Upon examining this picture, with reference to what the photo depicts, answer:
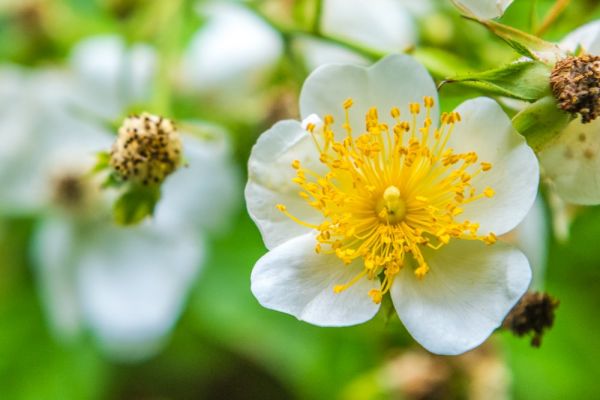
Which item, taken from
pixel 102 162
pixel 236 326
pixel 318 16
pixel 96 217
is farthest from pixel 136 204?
pixel 96 217

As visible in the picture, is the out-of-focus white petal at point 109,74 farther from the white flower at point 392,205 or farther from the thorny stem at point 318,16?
the white flower at point 392,205

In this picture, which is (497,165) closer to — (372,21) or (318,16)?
(318,16)

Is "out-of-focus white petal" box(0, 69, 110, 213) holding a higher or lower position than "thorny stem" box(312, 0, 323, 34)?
lower

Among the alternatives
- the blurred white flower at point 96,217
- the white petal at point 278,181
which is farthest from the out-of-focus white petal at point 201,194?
the white petal at point 278,181

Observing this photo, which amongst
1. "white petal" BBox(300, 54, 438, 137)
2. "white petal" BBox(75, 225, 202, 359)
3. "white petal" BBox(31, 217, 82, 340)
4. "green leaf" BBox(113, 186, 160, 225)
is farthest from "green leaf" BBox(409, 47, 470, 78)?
"white petal" BBox(31, 217, 82, 340)

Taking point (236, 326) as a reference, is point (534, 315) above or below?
above

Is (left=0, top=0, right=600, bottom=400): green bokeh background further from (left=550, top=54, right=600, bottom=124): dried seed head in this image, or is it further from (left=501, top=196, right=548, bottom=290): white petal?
(left=550, top=54, right=600, bottom=124): dried seed head
